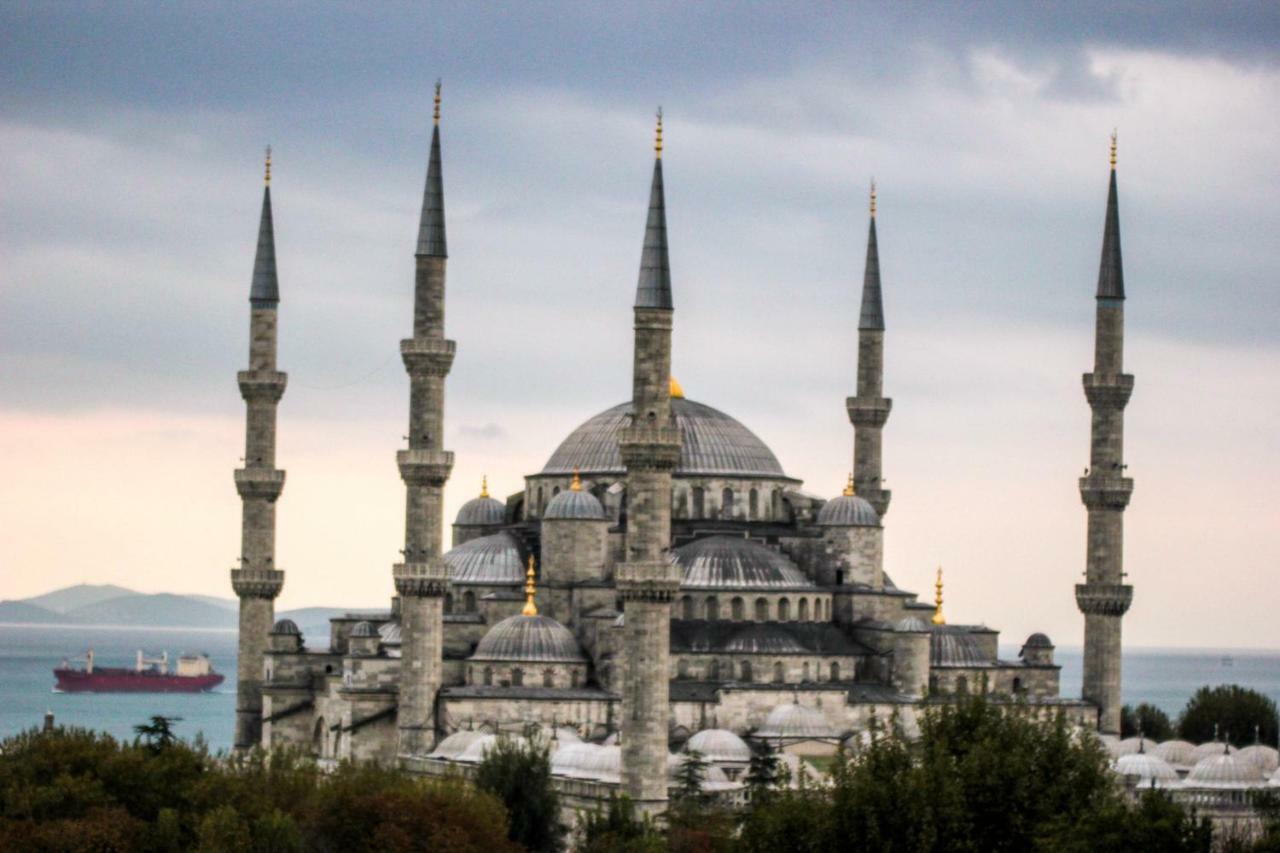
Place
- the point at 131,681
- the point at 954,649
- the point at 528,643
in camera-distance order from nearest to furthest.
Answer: the point at 528,643 → the point at 954,649 → the point at 131,681

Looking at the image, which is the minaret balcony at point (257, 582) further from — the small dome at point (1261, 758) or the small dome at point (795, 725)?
the small dome at point (1261, 758)

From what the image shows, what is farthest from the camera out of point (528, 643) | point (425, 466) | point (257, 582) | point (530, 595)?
point (257, 582)

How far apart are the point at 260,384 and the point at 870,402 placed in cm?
1452

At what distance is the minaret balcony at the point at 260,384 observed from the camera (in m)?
69.6

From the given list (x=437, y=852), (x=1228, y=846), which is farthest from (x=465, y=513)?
(x=1228, y=846)

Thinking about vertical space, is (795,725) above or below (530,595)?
below

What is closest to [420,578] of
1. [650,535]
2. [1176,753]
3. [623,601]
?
[623,601]

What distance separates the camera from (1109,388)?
66875mm

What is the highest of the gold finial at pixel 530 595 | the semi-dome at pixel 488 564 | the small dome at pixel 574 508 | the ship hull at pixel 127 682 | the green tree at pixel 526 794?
the small dome at pixel 574 508

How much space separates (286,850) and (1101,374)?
27.2 meters

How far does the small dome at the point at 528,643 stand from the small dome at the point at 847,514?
7215 mm

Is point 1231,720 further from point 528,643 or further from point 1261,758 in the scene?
point 528,643

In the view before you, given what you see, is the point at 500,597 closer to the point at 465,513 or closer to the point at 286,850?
the point at 465,513

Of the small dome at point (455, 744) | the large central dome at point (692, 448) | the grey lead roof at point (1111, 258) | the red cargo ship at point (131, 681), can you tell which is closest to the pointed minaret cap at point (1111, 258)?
the grey lead roof at point (1111, 258)
